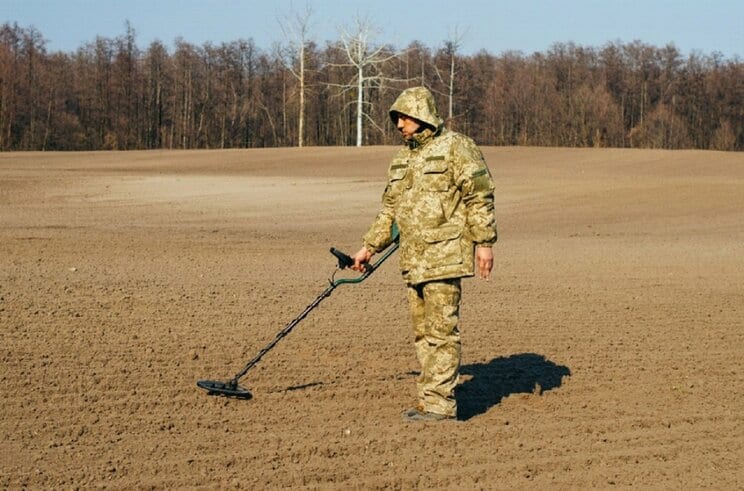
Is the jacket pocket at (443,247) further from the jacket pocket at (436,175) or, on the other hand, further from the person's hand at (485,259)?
the jacket pocket at (436,175)

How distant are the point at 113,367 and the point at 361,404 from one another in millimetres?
2056

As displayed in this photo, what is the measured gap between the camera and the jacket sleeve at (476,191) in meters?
6.80

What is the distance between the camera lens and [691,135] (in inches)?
2675

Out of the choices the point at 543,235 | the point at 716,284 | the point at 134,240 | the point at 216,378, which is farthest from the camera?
the point at 543,235

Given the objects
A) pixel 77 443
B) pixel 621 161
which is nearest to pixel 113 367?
pixel 77 443

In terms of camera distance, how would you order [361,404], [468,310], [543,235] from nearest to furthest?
[361,404] → [468,310] → [543,235]

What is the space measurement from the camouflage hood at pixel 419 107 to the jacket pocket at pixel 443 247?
2.16 ft

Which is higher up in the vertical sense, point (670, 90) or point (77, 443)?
point (670, 90)

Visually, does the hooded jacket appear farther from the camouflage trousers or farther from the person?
the camouflage trousers

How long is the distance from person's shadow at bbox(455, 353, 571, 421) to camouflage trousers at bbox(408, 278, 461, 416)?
34 centimetres

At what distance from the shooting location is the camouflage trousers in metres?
6.96

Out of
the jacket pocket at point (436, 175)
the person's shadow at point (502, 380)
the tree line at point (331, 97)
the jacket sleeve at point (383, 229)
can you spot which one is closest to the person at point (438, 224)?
the jacket pocket at point (436, 175)

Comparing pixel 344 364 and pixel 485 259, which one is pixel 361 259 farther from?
pixel 344 364

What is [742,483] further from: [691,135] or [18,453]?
[691,135]
